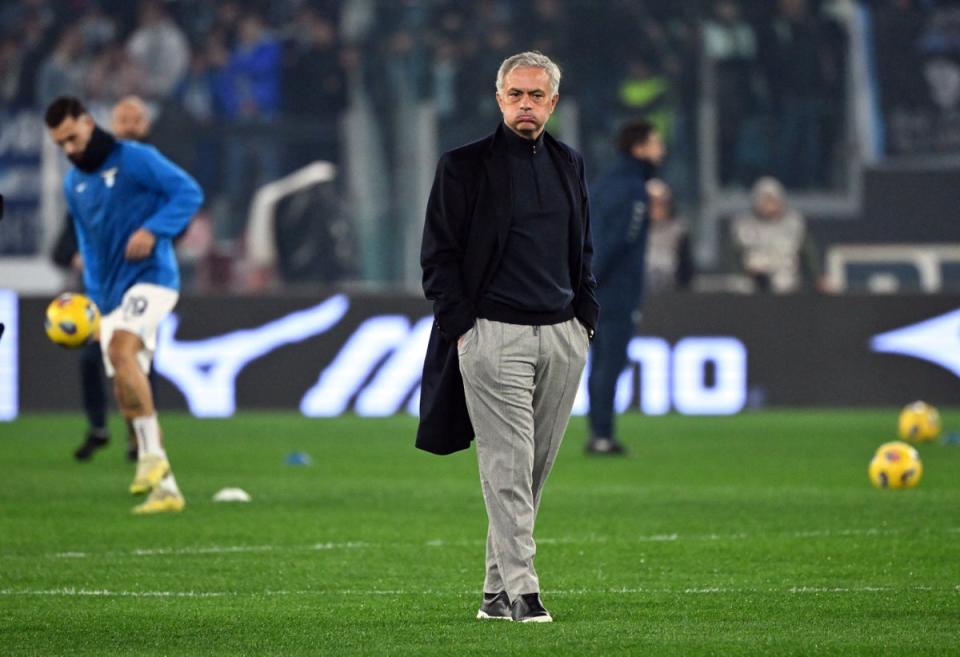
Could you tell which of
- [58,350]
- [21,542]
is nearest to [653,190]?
[58,350]

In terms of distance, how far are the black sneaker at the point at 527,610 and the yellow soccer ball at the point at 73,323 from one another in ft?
16.4

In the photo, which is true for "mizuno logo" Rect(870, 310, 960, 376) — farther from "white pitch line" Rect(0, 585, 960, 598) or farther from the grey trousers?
the grey trousers

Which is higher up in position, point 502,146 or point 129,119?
point 129,119

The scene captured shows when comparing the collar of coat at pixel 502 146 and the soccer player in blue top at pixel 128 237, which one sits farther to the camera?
the soccer player in blue top at pixel 128 237

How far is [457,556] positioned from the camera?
8.77 m

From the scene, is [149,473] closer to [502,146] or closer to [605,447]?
[502,146]

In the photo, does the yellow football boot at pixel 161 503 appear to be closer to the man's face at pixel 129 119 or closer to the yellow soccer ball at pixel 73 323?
the yellow soccer ball at pixel 73 323

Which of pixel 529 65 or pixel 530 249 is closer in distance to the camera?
pixel 529 65

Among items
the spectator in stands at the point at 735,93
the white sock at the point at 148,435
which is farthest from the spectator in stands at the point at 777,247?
the white sock at the point at 148,435

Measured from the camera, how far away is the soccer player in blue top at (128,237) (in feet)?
34.6

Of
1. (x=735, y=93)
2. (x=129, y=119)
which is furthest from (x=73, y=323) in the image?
(x=735, y=93)

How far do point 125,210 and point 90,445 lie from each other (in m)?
3.41

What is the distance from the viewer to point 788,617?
6848 mm

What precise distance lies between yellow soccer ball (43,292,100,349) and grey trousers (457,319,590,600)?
482 centimetres
